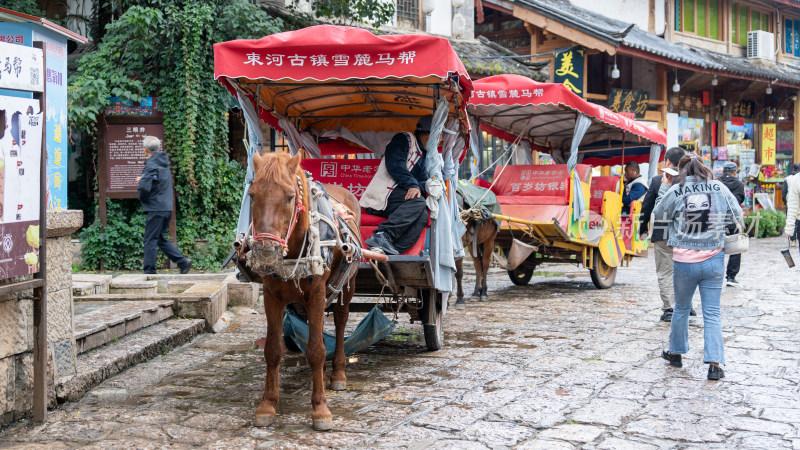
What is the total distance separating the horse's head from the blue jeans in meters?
3.46

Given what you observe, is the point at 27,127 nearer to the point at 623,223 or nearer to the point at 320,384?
the point at 320,384

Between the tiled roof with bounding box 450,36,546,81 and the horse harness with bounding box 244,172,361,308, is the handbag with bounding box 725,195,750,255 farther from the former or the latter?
the tiled roof with bounding box 450,36,546,81

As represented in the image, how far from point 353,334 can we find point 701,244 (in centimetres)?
302

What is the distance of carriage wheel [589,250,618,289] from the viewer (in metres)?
12.0

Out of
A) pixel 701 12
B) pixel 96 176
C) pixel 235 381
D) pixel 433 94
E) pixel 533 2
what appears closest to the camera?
pixel 235 381

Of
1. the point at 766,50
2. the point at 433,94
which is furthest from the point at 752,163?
the point at 433,94

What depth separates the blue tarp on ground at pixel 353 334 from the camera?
646cm

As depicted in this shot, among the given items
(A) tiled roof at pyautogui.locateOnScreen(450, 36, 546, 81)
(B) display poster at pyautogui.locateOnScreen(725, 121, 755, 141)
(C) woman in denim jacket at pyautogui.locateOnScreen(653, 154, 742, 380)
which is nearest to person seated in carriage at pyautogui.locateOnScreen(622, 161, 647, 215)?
(A) tiled roof at pyautogui.locateOnScreen(450, 36, 546, 81)

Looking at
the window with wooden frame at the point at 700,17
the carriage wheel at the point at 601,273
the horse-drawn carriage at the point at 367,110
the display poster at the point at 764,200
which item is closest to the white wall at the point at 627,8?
the window with wooden frame at the point at 700,17

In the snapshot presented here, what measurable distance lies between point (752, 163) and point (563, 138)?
1409cm

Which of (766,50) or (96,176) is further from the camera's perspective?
(766,50)

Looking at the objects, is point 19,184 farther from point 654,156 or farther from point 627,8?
point 627,8

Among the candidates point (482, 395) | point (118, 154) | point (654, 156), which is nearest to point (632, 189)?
point (654, 156)

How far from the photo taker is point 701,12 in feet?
77.1
